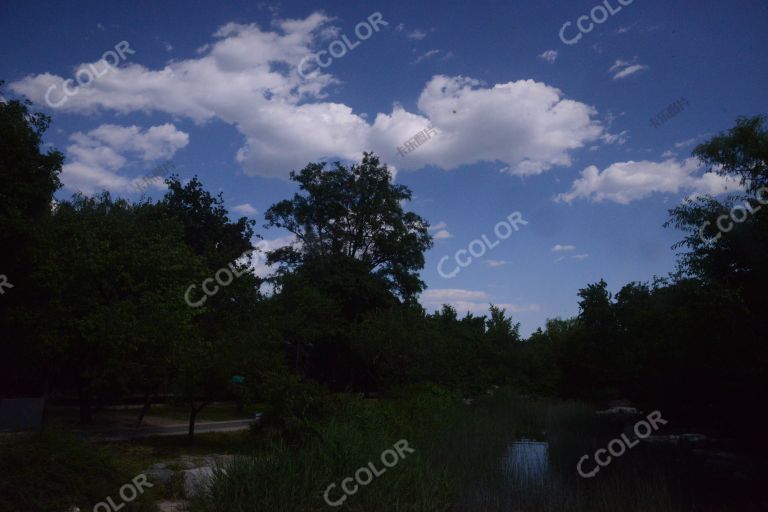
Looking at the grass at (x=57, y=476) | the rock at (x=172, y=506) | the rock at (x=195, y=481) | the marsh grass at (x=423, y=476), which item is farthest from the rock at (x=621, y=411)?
the grass at (x=57, y=476)

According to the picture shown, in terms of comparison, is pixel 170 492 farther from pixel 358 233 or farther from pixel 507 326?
pixel 507 326

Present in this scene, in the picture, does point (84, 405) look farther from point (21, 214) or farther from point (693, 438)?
point (693, 438)

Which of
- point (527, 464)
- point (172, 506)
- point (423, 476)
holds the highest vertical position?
point (423, 476)

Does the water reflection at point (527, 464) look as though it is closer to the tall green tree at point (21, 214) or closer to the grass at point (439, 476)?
the grass at point (439, 476)

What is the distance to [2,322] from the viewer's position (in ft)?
58.9

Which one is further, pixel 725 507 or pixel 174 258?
pixel 174 258

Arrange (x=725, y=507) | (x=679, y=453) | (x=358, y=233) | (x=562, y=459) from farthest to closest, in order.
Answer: (x=358, y=233), (x=679, y=453), (x=562, y=459), (x=725, y=507)

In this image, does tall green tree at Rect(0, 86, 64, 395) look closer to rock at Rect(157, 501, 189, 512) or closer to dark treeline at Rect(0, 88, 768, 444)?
dark treeline at Rect(0, 88, 768, 444)

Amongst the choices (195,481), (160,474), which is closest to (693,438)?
(195,481)

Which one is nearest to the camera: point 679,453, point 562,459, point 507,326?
point 562,459

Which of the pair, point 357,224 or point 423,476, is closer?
point 423,476

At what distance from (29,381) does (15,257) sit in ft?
30.7

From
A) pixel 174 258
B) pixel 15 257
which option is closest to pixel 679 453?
pixel 174 258

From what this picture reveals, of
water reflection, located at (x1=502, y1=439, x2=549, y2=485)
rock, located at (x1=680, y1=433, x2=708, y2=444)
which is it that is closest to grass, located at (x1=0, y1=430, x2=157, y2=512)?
water reflection, located at (x1=502, y1=439, x2=549, y2=485)
